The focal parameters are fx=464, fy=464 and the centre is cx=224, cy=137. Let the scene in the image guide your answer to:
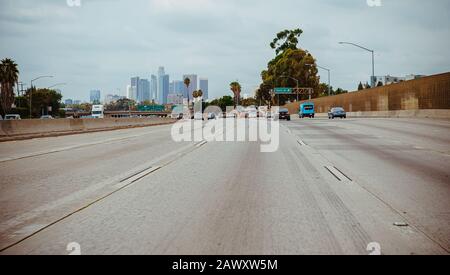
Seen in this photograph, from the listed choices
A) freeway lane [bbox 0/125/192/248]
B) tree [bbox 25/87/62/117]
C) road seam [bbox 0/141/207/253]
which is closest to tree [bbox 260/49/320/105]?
tree [bbox 25/87/62/117]

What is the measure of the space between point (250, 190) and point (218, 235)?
315 centimetres

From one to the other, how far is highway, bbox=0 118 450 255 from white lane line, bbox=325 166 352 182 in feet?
0.11

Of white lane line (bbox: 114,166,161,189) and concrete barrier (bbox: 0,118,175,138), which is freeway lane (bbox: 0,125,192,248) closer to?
white lane line (bbox: 114,166,161,189)

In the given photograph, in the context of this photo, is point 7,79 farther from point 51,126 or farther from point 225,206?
point 225,206

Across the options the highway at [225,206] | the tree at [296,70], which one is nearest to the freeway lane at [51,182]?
the highway at [225,206]

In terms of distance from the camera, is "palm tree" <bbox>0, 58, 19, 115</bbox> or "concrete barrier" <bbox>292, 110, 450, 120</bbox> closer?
"concrete barrier" <bbox>292, 110, 450, 120</bbox>

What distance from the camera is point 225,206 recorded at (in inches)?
276

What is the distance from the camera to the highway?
199 inches

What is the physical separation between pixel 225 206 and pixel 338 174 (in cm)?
436

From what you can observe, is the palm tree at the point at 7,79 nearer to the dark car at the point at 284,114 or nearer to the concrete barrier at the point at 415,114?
the dark car at the point at 284,114

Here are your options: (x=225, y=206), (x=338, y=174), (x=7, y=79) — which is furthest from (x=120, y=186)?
(x=7, y=79)

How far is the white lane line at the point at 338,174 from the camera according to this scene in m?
9.77

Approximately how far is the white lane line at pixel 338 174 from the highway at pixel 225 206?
3cm

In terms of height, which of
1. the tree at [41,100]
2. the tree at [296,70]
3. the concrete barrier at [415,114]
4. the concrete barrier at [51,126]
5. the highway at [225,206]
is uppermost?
the tree at [296,70]
